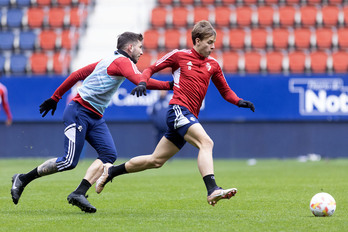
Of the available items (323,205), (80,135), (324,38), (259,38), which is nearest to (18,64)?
(259,38)

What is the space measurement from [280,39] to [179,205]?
566 inches

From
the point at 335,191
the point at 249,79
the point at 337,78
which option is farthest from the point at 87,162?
the point at 335,191

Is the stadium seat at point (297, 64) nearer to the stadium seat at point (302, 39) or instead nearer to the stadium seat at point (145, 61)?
the stadium seat at point (302, 39)

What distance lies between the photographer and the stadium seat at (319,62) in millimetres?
20859

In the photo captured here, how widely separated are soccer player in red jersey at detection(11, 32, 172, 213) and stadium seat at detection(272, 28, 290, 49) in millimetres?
14323

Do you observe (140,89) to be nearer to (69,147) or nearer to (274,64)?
(69,147)

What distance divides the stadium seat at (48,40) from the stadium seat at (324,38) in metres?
8.40

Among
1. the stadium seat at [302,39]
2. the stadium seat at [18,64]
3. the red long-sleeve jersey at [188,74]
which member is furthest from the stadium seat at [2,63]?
the red long-sleeve jersey at [188,74]

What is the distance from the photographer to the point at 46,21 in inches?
902

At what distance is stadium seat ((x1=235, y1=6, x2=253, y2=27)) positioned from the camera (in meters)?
22.3

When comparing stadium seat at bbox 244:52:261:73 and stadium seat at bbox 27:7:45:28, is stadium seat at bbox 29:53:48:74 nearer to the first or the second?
stadium seat at bbox 27:7:45:28

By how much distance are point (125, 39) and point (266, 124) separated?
12.0m

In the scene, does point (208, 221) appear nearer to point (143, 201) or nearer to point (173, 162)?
point (143, 201)

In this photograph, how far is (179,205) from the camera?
8180 millimetres
